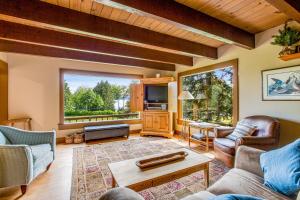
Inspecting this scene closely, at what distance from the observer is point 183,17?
2.06 m

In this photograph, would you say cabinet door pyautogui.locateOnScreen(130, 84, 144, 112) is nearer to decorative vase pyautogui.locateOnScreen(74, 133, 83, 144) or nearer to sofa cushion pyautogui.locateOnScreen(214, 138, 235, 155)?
decorative vase pyautogui.locateOnScreen(74, 133, 83, 144)

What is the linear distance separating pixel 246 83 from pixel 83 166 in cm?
368

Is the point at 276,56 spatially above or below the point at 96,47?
below

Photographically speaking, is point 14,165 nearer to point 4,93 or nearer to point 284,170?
point 4,93

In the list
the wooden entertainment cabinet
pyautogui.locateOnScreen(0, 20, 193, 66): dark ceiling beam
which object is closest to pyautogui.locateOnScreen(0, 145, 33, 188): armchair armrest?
pyautogui.locateOnScreen(0, 20, 193, 66): dark ceiling beam

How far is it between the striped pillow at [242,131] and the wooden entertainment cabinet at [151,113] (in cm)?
221

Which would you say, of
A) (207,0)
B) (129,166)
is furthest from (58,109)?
(207,0)

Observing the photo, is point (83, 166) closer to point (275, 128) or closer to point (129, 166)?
point (129, 166)

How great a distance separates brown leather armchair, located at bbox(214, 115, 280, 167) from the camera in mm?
2381

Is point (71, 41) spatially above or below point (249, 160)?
above

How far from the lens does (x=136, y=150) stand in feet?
11.8

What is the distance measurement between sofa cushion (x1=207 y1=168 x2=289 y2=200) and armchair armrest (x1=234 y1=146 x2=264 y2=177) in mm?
68

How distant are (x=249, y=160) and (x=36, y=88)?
4.91 metres

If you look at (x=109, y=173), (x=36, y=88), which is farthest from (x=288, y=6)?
(x=36, y=88)
